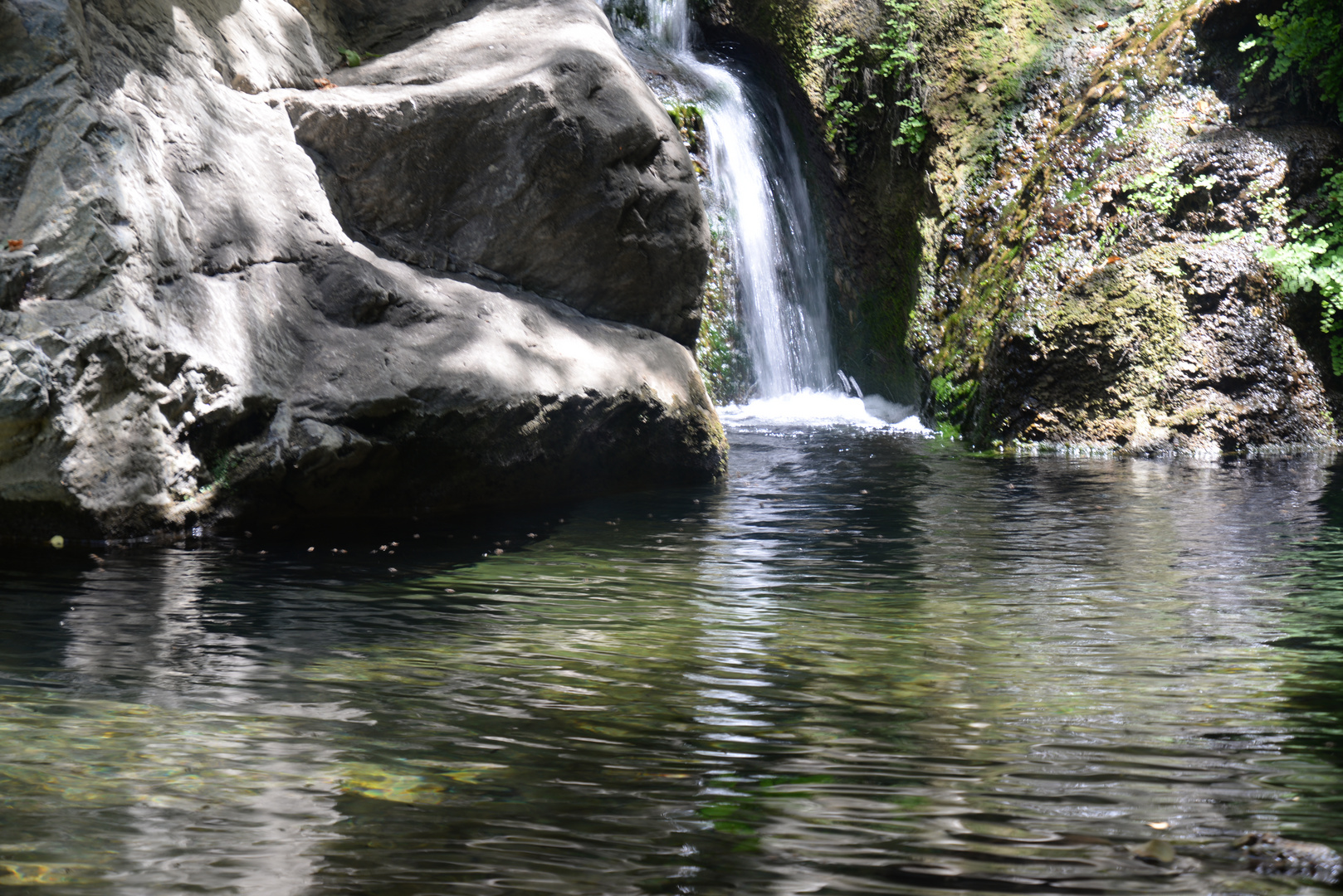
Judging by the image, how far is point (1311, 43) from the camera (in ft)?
30.0

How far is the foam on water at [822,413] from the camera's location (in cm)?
1059

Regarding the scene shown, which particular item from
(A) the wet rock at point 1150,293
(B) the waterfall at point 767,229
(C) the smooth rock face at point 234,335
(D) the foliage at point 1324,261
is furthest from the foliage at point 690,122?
(D) the foliage at point 1324,261

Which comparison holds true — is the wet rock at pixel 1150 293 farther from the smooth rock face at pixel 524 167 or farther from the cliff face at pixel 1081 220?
the smooth rock face at pixel 524 167

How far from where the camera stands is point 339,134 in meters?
6.61

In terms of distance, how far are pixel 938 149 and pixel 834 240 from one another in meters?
1.76

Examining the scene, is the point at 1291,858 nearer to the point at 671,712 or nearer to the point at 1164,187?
the point at 671,712

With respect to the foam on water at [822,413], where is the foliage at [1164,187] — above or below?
above

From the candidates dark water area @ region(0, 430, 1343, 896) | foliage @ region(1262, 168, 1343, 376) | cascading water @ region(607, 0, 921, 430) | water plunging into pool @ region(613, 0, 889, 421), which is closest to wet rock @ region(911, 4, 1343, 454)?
foliage @ region(1262, 168, 1343, 376)

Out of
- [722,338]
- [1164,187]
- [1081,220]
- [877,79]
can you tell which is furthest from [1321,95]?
[722,338]

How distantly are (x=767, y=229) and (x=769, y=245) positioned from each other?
17 cm

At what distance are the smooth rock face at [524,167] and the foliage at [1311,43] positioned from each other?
17.8 ft

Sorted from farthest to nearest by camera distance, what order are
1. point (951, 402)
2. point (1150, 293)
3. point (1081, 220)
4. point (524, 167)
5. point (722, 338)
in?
point (722, 338), point (951, 402), point (1081, 220), point (1150, 293), point (524, 167)

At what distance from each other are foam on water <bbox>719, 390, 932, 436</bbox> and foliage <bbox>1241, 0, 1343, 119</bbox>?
421 cm

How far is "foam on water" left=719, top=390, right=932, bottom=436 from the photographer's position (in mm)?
10585
